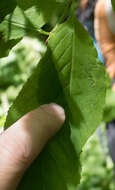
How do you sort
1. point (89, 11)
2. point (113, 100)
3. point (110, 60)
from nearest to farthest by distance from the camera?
point (113, 100), point (110, 60), point (89, 11)

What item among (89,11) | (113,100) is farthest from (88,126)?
(89,11)

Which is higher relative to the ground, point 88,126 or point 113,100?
point 88,126

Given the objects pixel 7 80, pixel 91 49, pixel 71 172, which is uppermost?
pixel 91 49

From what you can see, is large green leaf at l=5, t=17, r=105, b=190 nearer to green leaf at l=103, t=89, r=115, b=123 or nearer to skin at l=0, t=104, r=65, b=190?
skin at l=0, t=104, r=65, b=190

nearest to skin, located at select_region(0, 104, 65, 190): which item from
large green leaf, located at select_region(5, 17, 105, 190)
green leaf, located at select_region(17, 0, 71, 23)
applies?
large green leaf, located at select_region(5, 17, 105, 190)

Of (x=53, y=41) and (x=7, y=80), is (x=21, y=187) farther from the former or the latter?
(x=7, y=80)

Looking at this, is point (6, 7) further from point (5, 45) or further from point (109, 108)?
point (109, 108)

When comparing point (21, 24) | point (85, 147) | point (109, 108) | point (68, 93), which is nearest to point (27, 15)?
point (21, 24)
